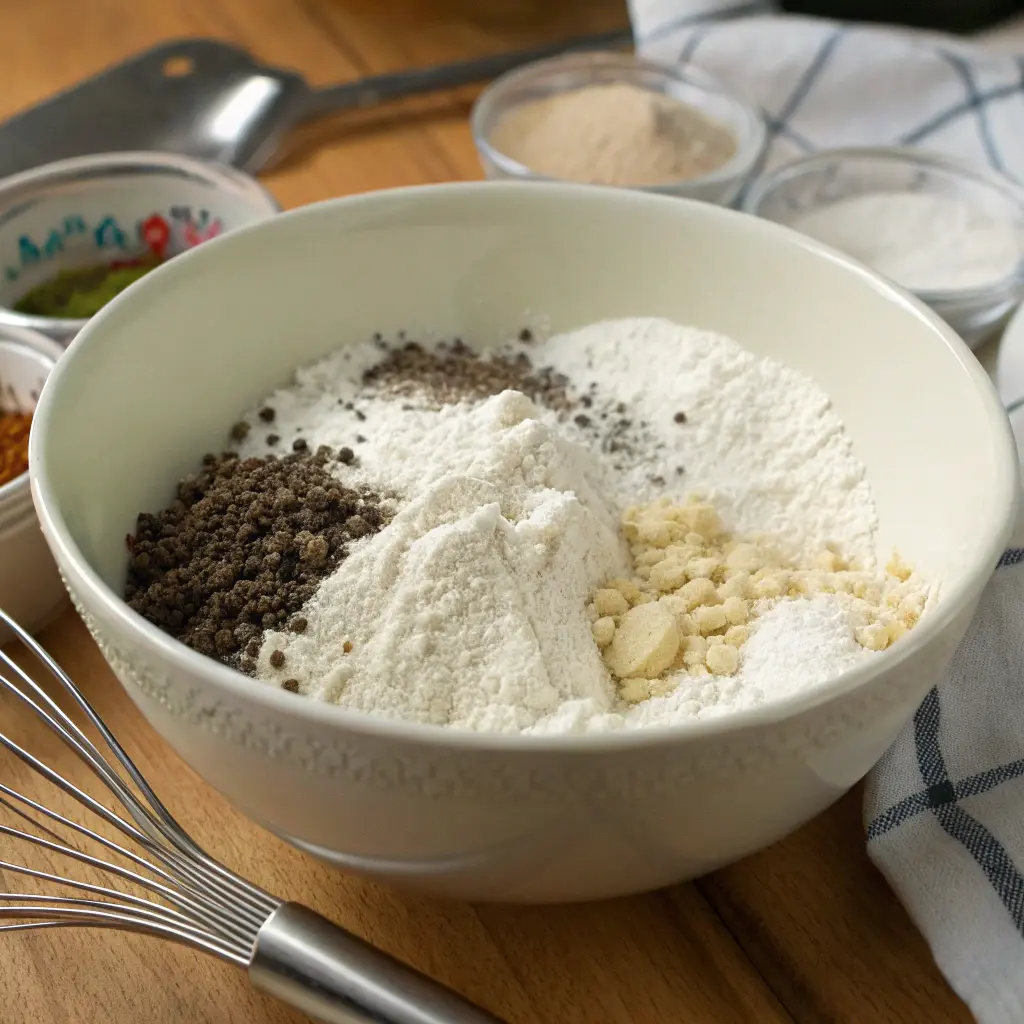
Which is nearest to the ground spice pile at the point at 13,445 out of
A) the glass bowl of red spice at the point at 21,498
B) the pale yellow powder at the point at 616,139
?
the glass bowl of red spice at the point at 21,498

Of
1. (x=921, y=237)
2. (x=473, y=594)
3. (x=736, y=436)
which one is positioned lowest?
(x=921, y=237)

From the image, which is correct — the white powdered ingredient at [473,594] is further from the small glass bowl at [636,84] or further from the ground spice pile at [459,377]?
the small glass bowl at [636,84]

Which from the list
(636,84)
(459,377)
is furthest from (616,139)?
(459,377)

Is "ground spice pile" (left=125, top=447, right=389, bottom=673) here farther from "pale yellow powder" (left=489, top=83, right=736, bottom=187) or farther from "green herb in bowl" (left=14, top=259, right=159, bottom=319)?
"pale yellow powder" (left=489, top=83, right=736, bottom=187)

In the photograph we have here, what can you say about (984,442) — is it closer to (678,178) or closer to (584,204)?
(584,204)

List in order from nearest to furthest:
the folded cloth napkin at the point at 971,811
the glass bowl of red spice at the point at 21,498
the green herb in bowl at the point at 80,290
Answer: the folded cloth napkin at the point at 971,811
the glass bowl of red spice at the point at 21,498
the green herb in bowl at the point at 80,290

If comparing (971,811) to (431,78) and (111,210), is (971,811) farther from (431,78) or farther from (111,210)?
(431,78)
